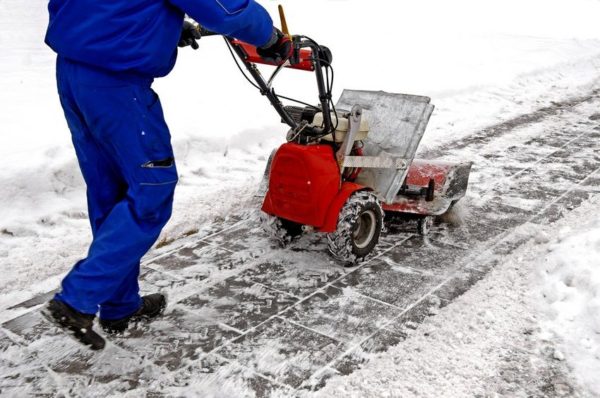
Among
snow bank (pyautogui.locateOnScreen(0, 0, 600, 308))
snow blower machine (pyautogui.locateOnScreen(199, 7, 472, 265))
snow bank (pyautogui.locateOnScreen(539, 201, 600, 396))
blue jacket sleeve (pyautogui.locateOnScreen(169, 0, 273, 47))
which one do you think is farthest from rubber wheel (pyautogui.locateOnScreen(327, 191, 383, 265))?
blue jacket sleeve (pyautogui.locateOnScreen(169, 0, 273, 47))

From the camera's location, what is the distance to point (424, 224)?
4777mm

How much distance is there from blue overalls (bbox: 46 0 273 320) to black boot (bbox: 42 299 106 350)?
0.10 feet

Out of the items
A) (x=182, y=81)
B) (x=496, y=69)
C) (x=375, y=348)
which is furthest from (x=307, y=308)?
(x=496, y=69)

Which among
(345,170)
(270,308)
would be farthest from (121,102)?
(345,170)

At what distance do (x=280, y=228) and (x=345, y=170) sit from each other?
58 cm

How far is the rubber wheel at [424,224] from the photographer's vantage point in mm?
4777

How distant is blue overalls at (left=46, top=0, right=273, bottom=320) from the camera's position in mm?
2818

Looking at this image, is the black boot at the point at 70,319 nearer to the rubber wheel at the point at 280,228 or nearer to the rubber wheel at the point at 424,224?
the rubber wheel at the point at 280,228

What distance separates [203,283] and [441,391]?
1644 mm

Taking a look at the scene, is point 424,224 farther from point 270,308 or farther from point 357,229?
point 270,308

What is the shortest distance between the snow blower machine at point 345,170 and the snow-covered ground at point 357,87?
76 cm

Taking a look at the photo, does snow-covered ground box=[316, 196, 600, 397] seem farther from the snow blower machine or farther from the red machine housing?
the red machine housing

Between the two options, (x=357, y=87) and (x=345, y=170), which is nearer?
(x=345, y=170)

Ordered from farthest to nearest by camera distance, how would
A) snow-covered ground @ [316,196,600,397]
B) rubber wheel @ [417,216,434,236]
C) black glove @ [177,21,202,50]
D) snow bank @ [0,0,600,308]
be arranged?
1. snow bank @ [0,0,600,308]
2. rubber wheel @ [417,216,434,236]
3. black glove @ [177,21,202,50]
4. snow-covered ground @ [316,196,600,397]
